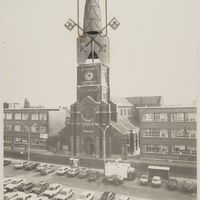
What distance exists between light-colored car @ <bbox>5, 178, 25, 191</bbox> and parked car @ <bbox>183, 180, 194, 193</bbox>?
4.37 ft

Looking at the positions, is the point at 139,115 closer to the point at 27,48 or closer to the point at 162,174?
the point at 162,174

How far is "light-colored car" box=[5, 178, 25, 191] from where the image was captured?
108 inches

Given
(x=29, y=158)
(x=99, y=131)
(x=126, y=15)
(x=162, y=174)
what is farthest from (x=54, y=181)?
(x=126, y=15)

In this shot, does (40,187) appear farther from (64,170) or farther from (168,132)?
(168,132)

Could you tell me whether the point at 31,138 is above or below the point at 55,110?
below

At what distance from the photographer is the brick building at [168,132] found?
2221 mm

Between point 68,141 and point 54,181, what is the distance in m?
0.34

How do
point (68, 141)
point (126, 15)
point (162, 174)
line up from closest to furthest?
point (162, 174) → point (126, 15) → point (68, 141)

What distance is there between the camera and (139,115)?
7.88ft

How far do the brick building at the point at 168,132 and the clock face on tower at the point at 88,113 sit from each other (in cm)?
37

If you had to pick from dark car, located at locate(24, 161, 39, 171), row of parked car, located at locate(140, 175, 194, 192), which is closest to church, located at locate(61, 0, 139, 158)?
row of parked car, located at locate(140, 175, 194, 192)

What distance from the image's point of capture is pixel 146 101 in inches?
93.7

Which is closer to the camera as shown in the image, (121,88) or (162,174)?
(162,174)

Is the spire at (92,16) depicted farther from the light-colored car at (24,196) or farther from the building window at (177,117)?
the light-colored car at (24,196)
